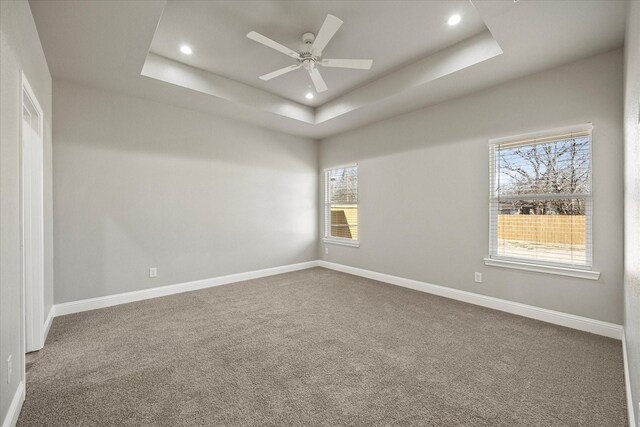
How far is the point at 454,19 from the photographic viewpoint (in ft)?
8.85

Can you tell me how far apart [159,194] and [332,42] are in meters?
2.99

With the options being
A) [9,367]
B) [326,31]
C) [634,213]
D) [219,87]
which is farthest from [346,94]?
[9,367]

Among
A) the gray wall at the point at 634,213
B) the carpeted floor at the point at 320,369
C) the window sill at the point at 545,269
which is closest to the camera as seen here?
the gray wall at the point at 634,213

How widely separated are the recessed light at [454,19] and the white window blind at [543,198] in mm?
1444

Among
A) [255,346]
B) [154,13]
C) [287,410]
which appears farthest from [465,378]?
[154,13]

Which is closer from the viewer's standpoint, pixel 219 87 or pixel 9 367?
pixel 9 367

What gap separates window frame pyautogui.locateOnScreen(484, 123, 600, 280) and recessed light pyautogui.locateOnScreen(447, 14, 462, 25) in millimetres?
1427

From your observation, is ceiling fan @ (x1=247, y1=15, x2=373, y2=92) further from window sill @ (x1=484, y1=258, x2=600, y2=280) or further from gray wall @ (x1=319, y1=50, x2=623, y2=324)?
window sill @ (x1=484, y1=258, x2=600, y2=280)

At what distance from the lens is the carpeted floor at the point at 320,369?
1.67 metres

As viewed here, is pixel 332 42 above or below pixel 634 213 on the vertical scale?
above

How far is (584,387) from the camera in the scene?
193 cm

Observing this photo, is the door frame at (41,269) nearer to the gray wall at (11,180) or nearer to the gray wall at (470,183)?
the gray wall at (11,180)

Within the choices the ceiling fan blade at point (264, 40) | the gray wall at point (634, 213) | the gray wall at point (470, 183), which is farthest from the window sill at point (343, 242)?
the gray wall at point (634, 213)

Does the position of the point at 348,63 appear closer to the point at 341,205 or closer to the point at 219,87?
the point at 219,87
